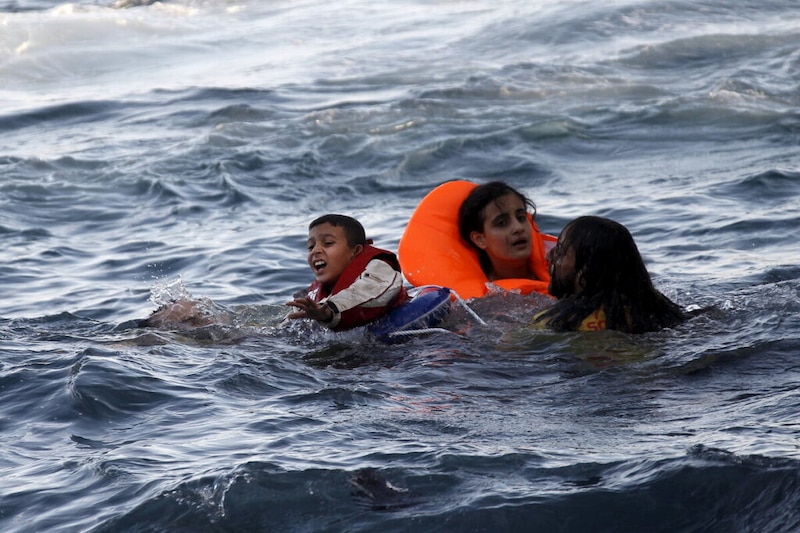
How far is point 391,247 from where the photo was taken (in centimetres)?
989

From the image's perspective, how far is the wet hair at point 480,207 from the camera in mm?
7270

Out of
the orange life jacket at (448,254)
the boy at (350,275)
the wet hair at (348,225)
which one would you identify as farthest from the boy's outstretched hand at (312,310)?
the orange life jacket at (448,254)

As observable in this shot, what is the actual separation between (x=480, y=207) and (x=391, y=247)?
8.50 ft

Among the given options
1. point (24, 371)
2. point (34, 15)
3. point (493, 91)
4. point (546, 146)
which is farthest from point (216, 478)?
point (34, 15)

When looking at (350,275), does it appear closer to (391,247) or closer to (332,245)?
(332,245)

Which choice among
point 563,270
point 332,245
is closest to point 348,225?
point 332,245

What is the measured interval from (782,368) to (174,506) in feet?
9.64

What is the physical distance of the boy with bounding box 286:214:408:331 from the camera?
6473mm

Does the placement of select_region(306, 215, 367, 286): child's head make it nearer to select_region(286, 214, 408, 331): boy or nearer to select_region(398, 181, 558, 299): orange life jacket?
select_region(286, 214, 408, 331): boy

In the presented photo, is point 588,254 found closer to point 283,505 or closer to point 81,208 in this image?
point 283,505

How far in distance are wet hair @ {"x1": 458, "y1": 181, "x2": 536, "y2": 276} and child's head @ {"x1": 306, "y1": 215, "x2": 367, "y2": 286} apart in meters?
0.98

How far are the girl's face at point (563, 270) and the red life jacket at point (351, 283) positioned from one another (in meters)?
0.89

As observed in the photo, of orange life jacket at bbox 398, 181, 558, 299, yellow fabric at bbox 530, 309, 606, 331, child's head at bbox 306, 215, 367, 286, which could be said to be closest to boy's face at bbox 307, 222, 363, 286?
child's head at bbox 306, 215, 367, 286

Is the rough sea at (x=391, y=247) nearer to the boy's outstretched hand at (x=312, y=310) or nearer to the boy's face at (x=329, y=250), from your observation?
the boy's outstretched hand at (x=312, y=310)
